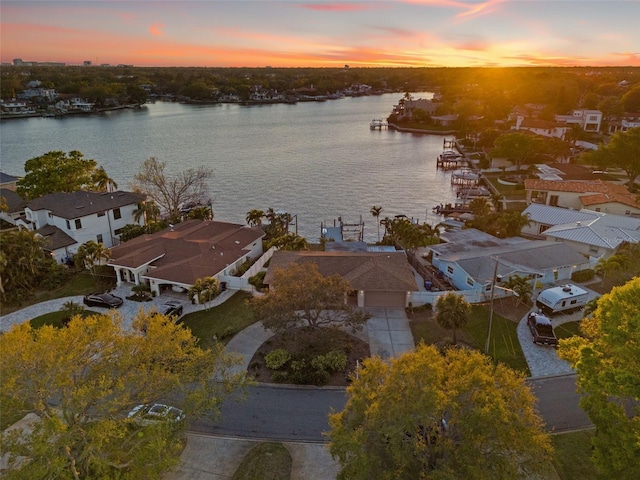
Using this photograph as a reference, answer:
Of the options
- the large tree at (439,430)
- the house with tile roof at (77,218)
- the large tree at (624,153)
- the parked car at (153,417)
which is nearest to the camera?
the large tree at (439,430)

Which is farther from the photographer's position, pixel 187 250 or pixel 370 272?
pixel 187 250

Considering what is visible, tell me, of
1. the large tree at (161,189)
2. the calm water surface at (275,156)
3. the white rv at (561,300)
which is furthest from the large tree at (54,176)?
the white rv at (561,300)

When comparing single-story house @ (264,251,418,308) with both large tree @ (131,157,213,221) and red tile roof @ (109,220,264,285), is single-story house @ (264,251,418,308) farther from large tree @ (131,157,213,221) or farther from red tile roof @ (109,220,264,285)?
large tree @ (131,157,213,221)

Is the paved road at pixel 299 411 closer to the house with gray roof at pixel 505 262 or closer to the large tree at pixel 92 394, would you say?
the large tree at pixel 92 394

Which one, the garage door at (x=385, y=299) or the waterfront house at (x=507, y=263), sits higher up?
the waterfront house at (x=507, y=263)

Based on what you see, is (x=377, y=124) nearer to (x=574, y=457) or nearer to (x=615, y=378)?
(x=574, y=457)

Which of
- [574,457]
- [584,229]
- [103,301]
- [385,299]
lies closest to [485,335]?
[385,299]

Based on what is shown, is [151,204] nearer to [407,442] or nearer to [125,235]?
[125,235]

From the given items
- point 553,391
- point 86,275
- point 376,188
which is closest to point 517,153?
point 376,188
